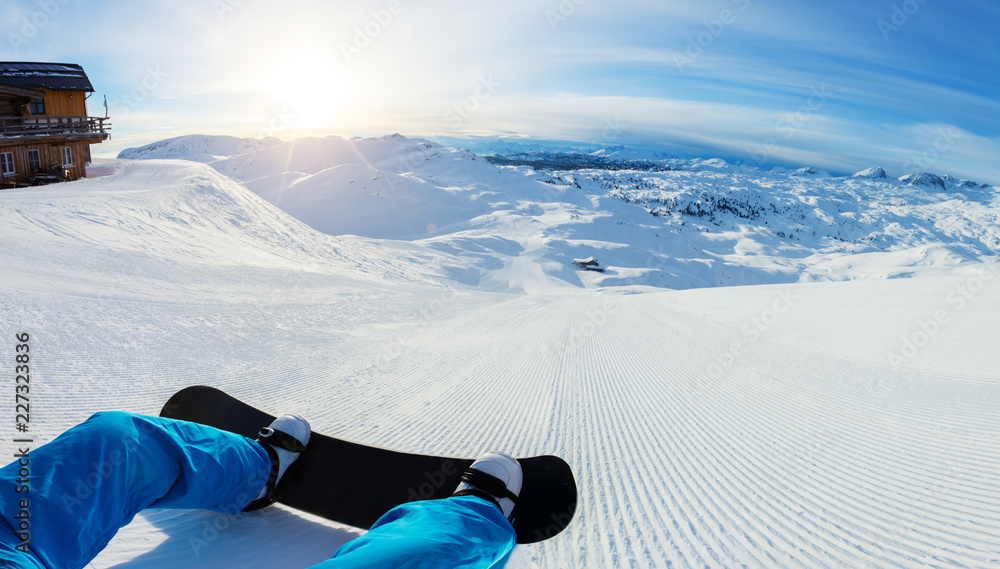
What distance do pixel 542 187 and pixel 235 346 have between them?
3175 inches

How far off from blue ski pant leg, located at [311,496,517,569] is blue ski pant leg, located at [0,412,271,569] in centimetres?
94

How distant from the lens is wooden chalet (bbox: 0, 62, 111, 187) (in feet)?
60.2

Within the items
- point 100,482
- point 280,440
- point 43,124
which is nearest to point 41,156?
point 43,124

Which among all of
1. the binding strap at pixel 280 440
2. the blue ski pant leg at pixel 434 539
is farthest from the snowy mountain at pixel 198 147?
the blue ski pant leg at pixel 434 539

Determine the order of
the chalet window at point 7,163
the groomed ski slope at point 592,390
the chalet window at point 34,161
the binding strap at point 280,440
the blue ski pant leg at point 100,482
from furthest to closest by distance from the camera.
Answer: the chalet window at point 34,161 → the chalet window at point 7,163 → the binding strap at point 280,440 → the groomed ski slope at point 592,390 → the blue ski pant leg at point 100,482

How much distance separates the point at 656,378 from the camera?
20.8 ft

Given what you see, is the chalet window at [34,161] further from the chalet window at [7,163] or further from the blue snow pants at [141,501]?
the blue snow pants at [141,501]

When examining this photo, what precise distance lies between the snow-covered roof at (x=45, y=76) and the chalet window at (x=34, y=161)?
3.56 metres

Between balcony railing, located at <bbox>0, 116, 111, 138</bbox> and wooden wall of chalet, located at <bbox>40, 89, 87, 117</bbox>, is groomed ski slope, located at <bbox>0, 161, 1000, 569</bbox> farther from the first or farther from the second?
wooden wall of chalet, located at <bbox>40, 89, 87, 117</bbox>

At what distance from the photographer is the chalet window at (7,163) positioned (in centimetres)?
1780

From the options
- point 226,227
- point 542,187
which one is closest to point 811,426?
point 226,227

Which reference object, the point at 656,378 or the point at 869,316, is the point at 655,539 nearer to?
the point at 656,378

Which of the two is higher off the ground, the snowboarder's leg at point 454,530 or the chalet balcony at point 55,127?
the chalet balcony at point 55,127

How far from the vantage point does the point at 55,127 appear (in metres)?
20.0
